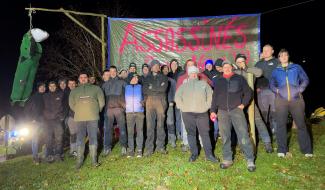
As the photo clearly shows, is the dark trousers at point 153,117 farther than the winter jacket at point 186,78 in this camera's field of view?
Yes

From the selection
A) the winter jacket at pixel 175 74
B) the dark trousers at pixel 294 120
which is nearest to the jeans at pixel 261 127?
the dark trousers at pixel 294 120

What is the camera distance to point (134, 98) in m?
8.79

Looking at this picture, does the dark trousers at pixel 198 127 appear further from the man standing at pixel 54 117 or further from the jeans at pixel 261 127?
the man standing at pixel 54 117

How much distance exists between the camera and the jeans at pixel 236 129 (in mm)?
6914

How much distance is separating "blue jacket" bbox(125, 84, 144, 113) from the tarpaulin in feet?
6.22

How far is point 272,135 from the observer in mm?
9328

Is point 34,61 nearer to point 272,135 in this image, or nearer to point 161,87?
point 161,87

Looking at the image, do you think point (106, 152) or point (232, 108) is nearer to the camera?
point (232, 108)

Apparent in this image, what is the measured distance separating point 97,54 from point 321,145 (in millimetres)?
23162

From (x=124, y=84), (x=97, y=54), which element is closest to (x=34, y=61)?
(x=124, y=84)

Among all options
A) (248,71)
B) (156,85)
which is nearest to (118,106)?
(156,85)

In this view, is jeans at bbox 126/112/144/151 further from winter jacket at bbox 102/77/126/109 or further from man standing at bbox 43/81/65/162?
man standing at bbox 43/81/65/162

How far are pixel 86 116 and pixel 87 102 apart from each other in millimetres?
352

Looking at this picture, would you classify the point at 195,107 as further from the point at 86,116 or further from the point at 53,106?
the point at 53,106
